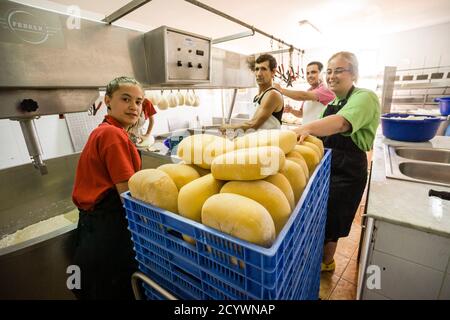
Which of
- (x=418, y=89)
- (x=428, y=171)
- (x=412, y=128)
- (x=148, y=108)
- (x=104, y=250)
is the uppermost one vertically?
(x=418, y=89)

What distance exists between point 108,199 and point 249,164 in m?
0.78

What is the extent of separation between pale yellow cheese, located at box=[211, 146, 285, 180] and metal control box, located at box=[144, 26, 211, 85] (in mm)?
1115

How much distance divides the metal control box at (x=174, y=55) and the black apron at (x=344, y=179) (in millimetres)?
1069

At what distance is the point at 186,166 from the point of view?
2.17ft

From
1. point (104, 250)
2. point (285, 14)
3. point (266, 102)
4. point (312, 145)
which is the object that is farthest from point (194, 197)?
point (285, 14)

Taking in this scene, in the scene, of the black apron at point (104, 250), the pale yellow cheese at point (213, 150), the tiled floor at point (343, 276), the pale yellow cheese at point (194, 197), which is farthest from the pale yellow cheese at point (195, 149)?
the tiled floor at point (343, 276)

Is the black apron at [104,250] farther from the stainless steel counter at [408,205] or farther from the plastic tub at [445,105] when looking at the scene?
the plastic tub at [445,105]

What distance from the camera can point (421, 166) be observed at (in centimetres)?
152

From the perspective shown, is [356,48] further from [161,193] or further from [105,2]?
[161,193]

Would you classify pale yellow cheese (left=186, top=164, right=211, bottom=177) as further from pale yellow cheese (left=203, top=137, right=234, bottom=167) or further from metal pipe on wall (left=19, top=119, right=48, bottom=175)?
metal pipe on wall (left=19, top=119, right=48, bottom=175)

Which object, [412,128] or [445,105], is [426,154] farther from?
[445,105]

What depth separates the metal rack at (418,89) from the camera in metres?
3.64

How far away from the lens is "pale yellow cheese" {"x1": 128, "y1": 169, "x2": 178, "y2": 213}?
53 cm

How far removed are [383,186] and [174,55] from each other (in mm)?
1512
